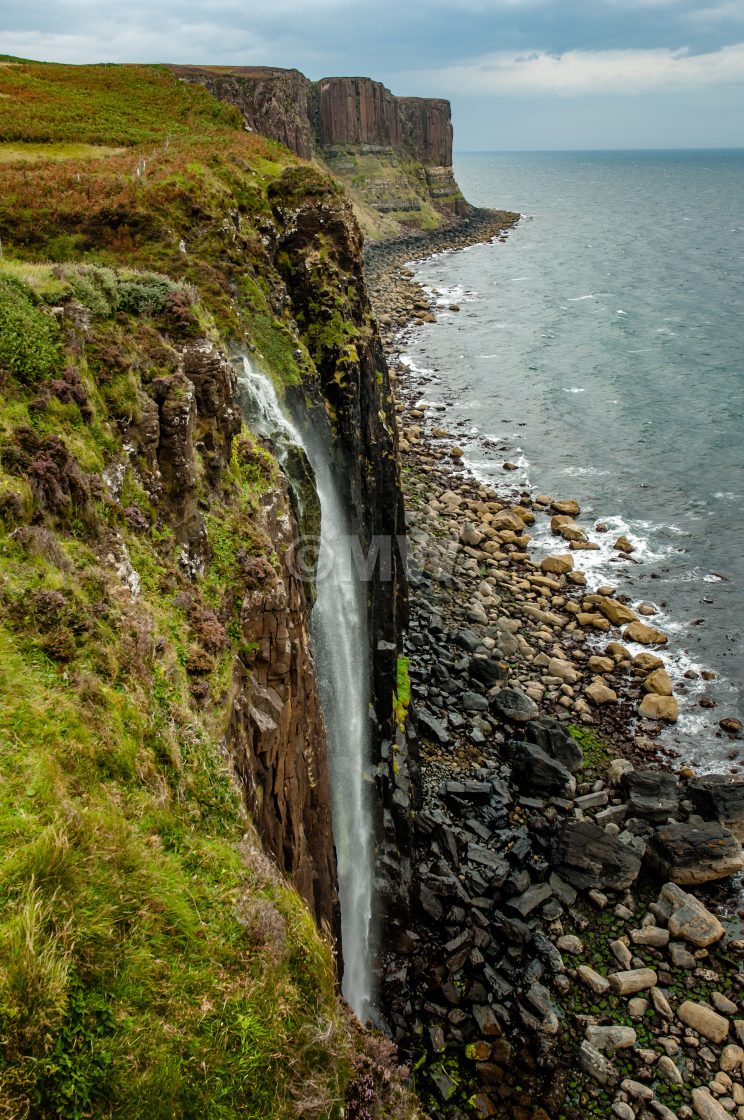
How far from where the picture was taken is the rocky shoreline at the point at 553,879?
1886cm

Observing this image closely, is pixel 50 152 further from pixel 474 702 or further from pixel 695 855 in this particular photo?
pixel 695 855

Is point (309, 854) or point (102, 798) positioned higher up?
point (102, 798)

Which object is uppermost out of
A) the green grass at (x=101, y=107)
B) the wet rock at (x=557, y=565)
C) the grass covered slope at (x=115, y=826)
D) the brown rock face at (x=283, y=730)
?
the green grass at (x=101, y=107)

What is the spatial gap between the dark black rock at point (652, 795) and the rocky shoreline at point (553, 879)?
0.08 m

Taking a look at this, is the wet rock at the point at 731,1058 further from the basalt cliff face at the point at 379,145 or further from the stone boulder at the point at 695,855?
the basalt cliff face at the point at 379,145

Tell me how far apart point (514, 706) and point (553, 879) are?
842 centimetres

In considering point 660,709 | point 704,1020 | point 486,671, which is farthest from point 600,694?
point 704,1020

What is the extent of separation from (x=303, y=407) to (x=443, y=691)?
15.0 m

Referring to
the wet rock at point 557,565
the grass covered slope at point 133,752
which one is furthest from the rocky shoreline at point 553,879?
the grass covered slope at point 133,752

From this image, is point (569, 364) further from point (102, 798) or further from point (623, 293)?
point (102, 798)

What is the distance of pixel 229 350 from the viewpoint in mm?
20203

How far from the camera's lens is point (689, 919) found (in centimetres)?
2267

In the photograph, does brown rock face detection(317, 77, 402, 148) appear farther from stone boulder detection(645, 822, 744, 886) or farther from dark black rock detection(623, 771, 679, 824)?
stone boulder detection(645, 822, 744, 886)

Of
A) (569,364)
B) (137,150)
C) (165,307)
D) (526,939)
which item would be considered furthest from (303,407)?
(569,364)
